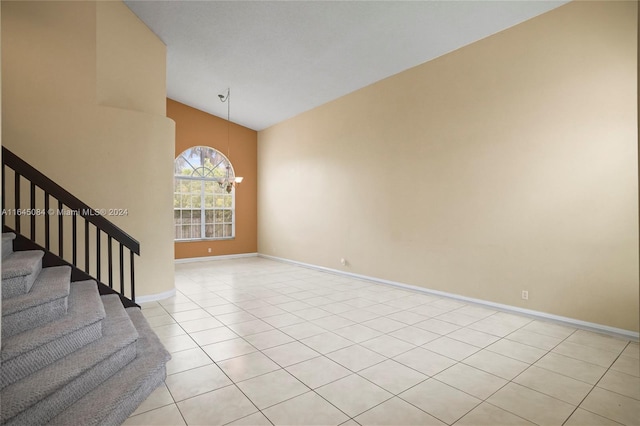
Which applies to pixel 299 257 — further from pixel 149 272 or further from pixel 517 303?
pixel 517 303

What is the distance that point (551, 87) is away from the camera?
13.1 feet

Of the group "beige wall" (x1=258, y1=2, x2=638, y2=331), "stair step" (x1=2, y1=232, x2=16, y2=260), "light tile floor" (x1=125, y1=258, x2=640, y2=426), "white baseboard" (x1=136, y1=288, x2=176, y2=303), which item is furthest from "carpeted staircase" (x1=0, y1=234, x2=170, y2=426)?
"beige wall" (x1=258, y1=2, x2=638, y2=331)

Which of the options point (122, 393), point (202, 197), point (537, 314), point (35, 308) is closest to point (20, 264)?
point (35, 308)

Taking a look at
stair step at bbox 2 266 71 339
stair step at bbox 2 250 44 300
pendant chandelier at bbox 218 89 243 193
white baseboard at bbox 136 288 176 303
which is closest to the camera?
stair step at bbox 2 266 71 339

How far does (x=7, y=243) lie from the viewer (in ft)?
10.2

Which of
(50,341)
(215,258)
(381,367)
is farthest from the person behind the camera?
(215,258)

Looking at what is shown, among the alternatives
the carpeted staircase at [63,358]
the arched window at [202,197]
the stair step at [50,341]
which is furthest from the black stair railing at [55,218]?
the arched window at [202,197]

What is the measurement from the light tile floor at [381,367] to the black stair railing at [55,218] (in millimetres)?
862

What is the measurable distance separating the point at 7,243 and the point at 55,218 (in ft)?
3.60

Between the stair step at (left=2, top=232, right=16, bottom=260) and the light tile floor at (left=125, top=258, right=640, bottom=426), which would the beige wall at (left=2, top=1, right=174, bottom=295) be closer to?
the stair step at (left=2, top=232, right=16, bottom=260)

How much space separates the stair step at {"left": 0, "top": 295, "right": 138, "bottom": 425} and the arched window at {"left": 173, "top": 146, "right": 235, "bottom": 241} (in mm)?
6006

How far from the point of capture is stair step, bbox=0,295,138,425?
178 centimetres

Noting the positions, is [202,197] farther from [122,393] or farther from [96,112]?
[122,393]

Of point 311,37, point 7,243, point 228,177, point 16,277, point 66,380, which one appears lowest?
point 66,380
